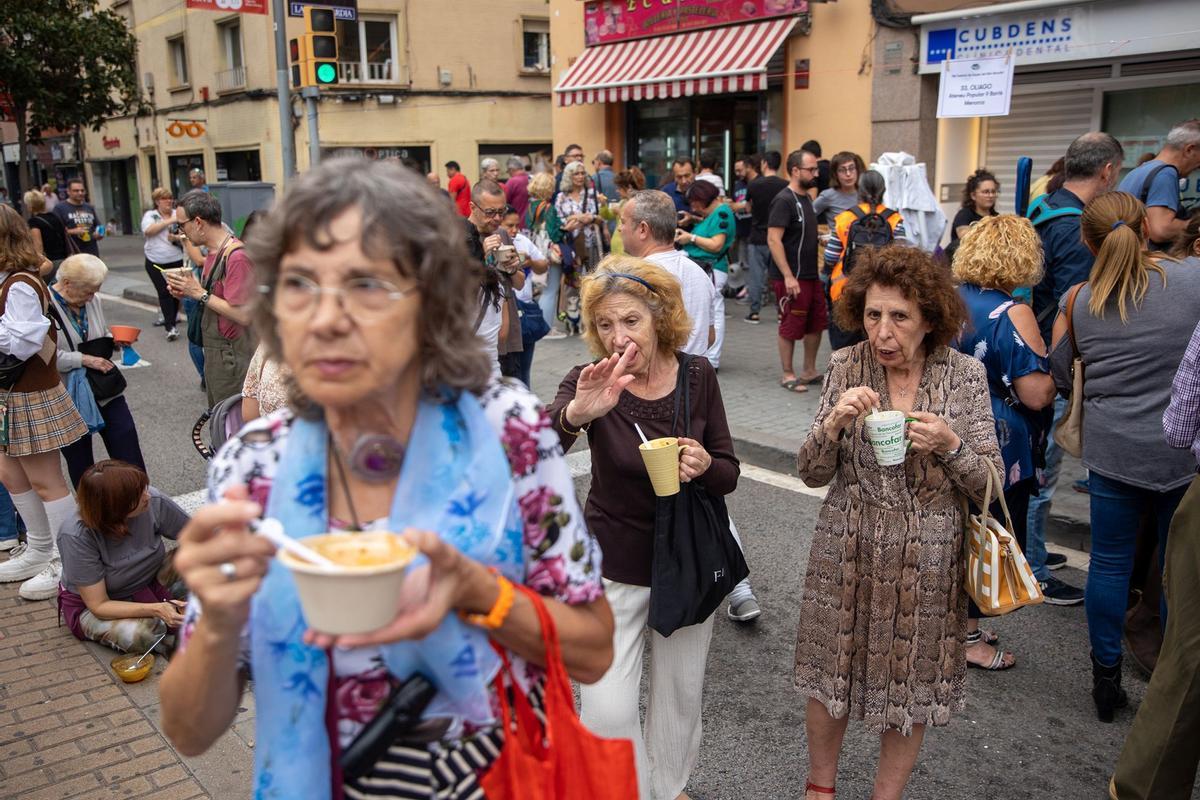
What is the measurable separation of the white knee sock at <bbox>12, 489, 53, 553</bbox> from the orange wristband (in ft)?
15.8

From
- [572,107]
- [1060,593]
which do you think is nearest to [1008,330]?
[1060,593]

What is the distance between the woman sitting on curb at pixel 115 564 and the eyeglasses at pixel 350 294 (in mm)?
3368

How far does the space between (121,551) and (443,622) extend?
12.1ft

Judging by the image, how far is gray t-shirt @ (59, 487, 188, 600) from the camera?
4500mm

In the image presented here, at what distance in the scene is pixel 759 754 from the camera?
374cm

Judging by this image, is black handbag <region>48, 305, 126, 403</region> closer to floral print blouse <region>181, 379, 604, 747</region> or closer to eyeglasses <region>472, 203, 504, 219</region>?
eyeglasses <region>472, 203, 504, 219</region>

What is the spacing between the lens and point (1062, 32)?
10750mm

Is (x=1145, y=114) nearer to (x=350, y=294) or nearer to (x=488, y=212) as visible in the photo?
(x=488, y=212)

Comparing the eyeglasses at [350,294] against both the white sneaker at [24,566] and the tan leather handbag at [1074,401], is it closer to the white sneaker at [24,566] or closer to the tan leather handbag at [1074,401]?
the tan leather handbag at [1074,401]

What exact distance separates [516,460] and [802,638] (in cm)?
188

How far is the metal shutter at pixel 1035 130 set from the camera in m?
11.3

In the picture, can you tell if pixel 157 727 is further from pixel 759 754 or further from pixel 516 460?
pixel 516 460

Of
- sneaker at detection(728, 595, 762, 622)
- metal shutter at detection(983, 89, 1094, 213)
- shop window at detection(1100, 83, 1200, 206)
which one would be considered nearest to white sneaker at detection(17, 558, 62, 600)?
sneaker at detection(728, 595, 762, 622)

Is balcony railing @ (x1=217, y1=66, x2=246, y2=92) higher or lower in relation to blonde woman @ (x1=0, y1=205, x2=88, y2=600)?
higher
